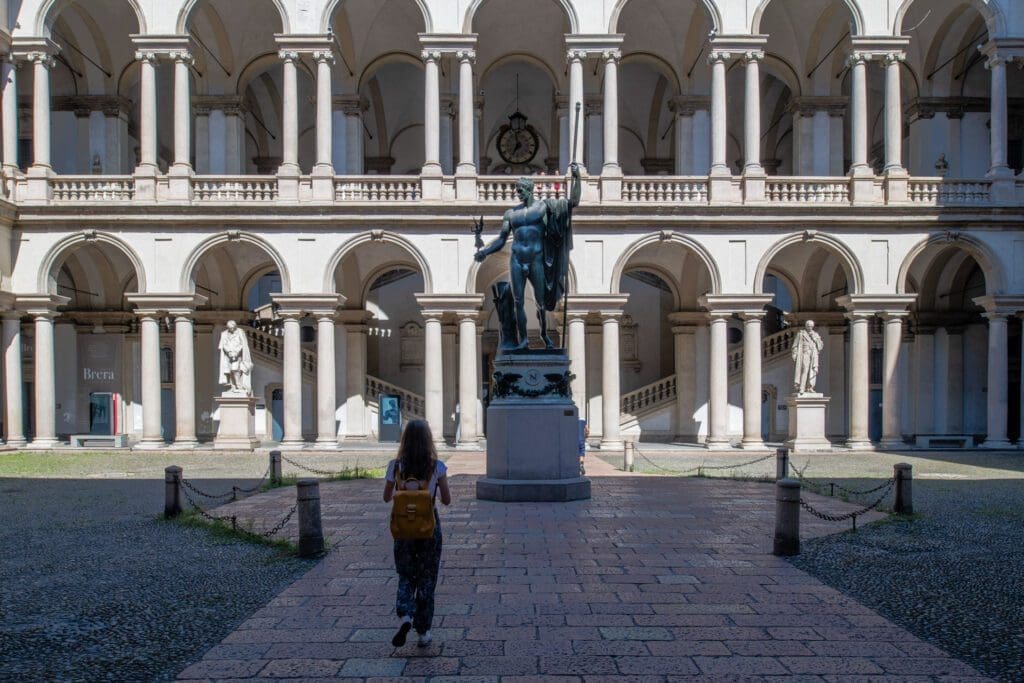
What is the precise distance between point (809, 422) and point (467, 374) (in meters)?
9.79

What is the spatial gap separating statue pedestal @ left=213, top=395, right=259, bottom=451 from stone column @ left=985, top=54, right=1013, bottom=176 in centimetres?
2254

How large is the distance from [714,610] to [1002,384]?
21258mm

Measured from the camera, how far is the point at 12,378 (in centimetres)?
2378

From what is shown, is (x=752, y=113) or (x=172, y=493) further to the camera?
(x=752, y=113)

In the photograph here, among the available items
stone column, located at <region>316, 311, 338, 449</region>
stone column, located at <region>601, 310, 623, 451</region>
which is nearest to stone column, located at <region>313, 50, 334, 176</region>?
stone column, located at <region>316, 311, 338, 449</region>

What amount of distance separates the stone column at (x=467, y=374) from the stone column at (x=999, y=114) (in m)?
15.7

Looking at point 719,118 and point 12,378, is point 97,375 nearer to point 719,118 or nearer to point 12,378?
point 12,378

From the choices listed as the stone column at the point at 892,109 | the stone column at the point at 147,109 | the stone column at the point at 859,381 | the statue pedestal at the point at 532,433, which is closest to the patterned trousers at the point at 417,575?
the statue pedestal at the point at 532,433

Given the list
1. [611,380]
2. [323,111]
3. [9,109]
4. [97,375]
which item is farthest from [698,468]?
[9,109]

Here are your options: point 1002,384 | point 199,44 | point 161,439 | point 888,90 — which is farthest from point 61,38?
point 1002,384

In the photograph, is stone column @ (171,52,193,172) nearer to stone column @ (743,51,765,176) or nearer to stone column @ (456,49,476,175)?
stone column @ (456,49,476,175)

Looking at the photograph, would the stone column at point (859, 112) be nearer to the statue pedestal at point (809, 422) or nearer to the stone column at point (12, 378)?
the statue pedestal at point (809, 422)

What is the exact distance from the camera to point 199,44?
25891 mm

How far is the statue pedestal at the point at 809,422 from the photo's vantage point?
78.8ft
